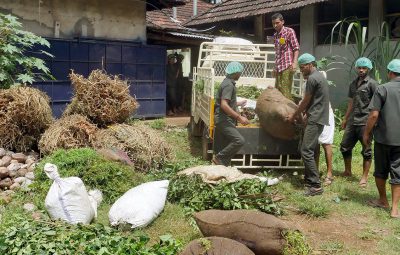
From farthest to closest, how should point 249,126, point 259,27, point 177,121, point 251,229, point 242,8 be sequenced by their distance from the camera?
1. point 259,27
2. point 242,8
3. point 177,121
4. point 249,126
5. point 251,229

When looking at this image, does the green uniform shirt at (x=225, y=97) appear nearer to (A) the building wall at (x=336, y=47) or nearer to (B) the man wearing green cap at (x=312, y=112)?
(B) the man wearing green cap at (x=312, y=112)

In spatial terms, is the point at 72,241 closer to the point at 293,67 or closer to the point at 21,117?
the point at 21,117

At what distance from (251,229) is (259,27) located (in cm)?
1076

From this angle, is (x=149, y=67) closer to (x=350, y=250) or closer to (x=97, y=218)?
(x=97, y=218)

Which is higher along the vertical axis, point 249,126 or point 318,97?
point 318,97

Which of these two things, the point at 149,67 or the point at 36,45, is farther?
the point at 149,67

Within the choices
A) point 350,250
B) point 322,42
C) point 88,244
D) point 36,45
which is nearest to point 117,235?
point 88,244

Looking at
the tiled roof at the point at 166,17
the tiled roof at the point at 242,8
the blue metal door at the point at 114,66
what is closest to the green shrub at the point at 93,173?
the blue metal door at the point at 114,66

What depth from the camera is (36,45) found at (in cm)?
970

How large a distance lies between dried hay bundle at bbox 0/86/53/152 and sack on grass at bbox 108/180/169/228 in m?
2.76

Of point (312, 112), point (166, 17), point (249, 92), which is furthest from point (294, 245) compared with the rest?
point (166, 17)

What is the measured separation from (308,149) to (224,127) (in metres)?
1.25

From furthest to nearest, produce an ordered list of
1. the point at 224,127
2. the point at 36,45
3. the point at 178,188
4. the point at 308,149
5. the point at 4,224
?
the point at 36,45 < the point at 224,127 < the point at 308,149 < the point at 178,188 < the point at 4,224

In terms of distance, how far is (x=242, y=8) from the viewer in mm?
13258
